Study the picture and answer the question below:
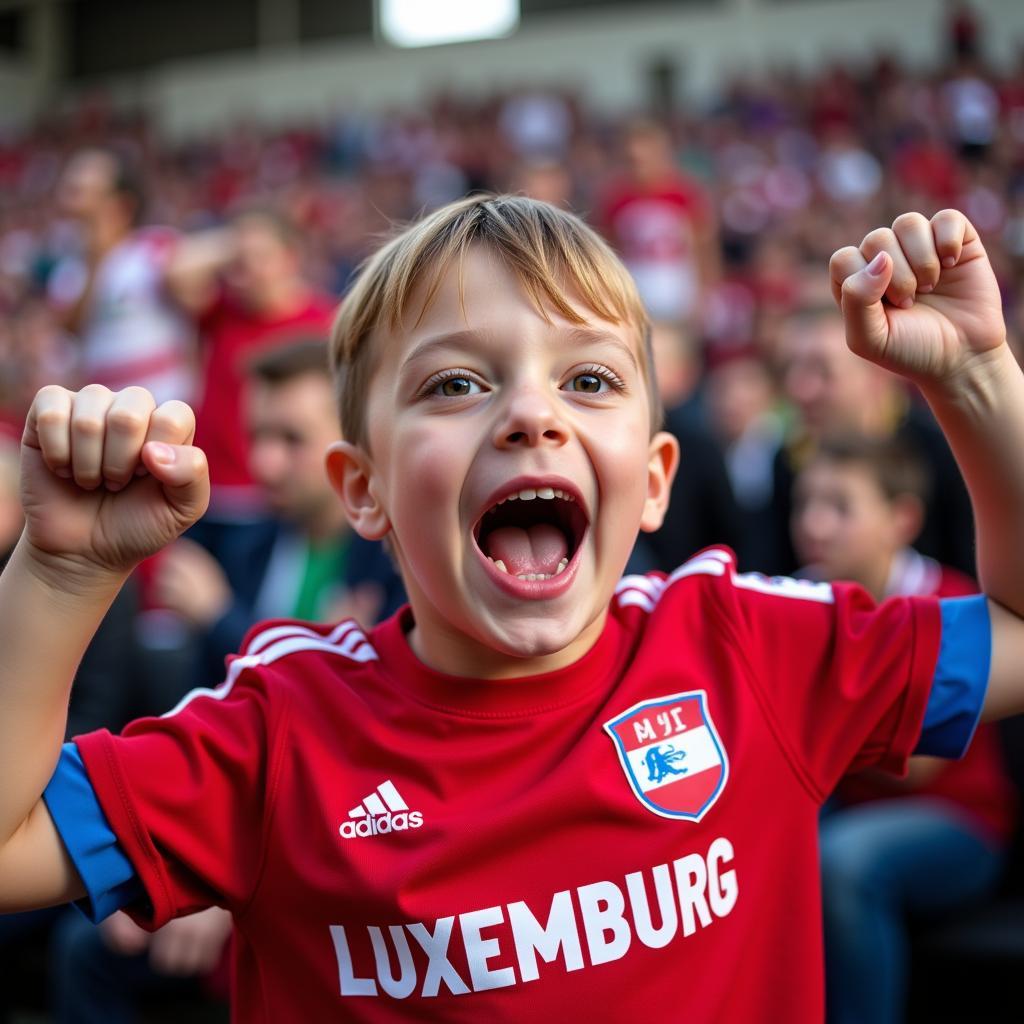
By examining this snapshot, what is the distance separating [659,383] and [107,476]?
0.78 m

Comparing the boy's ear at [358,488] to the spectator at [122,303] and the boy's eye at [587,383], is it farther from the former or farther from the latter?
the spectator at [122,303]

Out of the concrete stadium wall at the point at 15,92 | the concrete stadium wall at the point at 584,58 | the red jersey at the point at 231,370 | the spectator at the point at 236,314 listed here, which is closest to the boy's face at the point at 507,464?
the spectator at the point at 236,314

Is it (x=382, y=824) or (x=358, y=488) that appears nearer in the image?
(x=382, y=824)

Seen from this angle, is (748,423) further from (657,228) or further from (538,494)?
(538,494)

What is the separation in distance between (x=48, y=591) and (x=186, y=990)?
1.78 meters

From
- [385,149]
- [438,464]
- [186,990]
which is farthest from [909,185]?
[438,464]

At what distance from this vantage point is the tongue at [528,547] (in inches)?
49.8

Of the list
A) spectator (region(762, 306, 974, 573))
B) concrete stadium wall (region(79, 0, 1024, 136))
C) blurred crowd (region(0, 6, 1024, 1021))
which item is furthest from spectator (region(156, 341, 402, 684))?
concrete stadium wall (region(79, 0, 1024, 136))

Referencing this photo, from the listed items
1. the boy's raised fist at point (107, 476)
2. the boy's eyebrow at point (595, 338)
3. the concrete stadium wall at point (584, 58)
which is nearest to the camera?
the boy's raised fist at point (107, 476)

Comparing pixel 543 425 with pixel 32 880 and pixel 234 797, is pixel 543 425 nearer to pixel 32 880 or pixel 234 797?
pixel 234 797

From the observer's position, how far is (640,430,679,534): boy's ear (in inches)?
54.5

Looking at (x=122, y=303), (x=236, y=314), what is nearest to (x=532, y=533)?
(x=236, y=314)

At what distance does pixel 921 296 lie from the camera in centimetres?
122

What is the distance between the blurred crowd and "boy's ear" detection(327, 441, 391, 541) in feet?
A: 1.06
